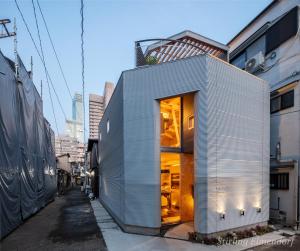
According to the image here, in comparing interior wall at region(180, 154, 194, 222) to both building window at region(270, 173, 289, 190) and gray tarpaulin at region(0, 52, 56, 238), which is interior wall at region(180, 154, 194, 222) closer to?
building window at region(270, 173, 289, 190)

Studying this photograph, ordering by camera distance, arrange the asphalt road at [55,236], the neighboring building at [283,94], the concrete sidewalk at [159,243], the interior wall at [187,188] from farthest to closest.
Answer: the neighboring building at [283,94]
the interior wall at [187,188]
the asphalt road at [55,236]
the concrete sidewalk at [159,243]

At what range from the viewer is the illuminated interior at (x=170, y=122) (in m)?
9.76

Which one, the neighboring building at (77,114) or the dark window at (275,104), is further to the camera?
the neighboring building at (77,114)

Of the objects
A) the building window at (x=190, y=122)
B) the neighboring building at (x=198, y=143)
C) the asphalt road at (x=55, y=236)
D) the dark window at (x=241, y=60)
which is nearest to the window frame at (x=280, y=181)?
the neighboring building at (x=198, y=143)

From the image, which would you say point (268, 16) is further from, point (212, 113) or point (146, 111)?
point (146, 111)

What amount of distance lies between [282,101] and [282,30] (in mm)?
3879

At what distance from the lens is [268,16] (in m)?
13.7

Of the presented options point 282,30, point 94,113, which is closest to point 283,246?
point 282,30

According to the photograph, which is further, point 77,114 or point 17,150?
point 77,114

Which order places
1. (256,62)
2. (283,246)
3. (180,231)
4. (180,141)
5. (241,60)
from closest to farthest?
(283,246), (180,231), (180,141), (256,62), (241,60)

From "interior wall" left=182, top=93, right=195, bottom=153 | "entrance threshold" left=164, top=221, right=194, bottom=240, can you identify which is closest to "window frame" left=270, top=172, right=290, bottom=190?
"interior wall" left=182, top=93, right=195, bottom=153

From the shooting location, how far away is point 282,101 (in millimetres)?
11609

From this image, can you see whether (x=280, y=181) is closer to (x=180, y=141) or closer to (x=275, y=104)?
(x=275, y=104)

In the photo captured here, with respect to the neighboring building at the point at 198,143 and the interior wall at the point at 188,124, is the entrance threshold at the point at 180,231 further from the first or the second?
the interior wall at the point at 188,124
